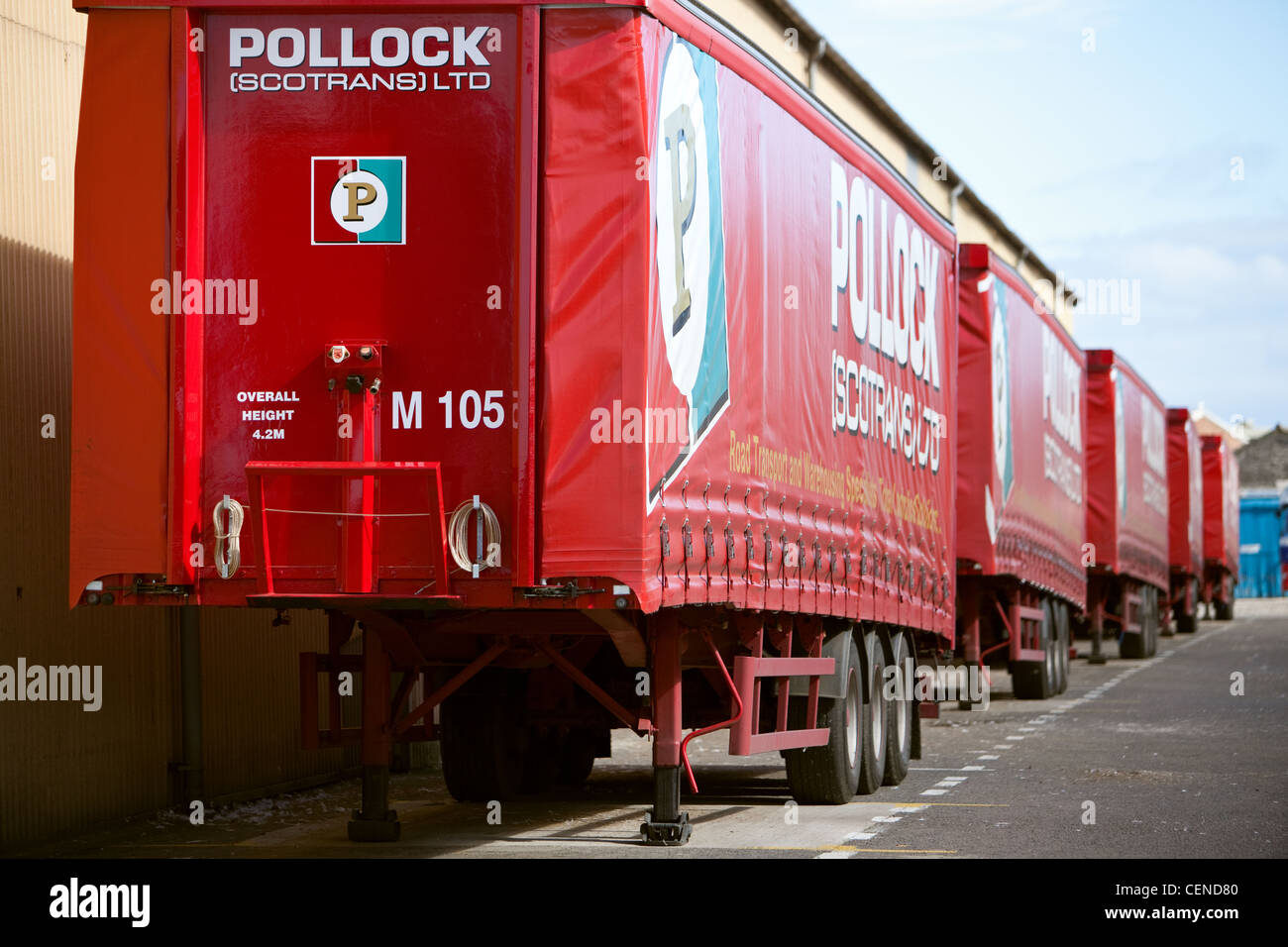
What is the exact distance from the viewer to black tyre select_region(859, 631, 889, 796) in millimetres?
14750

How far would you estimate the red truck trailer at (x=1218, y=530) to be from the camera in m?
48.6

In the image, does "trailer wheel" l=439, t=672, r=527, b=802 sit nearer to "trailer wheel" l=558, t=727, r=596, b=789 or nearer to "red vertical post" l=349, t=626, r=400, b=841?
"trailer wheel" l=558, t=727, r=596, b=789

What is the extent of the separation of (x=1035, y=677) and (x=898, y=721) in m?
10.5

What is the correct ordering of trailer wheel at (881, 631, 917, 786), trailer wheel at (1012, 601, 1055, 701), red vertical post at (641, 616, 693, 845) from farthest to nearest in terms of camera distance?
trailer wheel at (1012, 601, 1055, 701) → trailer wheel at (881, 631, 917, 786) → red vertical post at (641, 616, 693, 845)

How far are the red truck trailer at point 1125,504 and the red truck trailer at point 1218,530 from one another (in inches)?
435

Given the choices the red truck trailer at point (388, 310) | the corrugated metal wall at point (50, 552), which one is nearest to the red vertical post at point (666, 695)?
the red truck trailer at point (388, 310)

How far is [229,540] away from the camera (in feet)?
33.5

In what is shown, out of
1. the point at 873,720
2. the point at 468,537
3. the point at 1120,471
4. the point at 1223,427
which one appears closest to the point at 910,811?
the point at 873,720

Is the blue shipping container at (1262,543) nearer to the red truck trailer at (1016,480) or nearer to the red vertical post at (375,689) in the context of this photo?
the red truck trailer at (1016,480)

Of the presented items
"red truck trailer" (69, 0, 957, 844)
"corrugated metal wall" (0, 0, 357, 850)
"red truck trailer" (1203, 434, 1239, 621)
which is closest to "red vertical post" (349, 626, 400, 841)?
"red truck trailer" (69, 0, 957, 844)

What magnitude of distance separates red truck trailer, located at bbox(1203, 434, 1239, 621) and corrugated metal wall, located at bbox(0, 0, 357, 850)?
126 ft

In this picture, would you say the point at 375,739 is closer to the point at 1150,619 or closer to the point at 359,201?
the point at 359,201

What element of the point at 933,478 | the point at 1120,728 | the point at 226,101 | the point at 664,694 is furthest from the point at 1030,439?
the point at 226,101

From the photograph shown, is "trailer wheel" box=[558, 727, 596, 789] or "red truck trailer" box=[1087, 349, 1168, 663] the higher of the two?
"red truck trailer" box=[1087, 349, 1168, 663]
